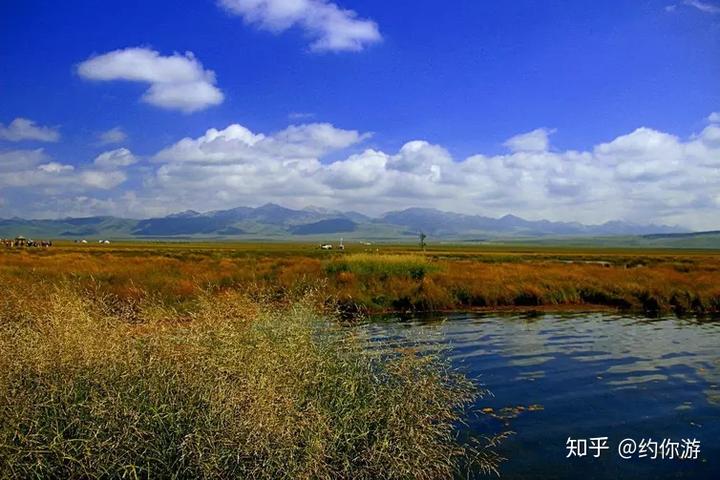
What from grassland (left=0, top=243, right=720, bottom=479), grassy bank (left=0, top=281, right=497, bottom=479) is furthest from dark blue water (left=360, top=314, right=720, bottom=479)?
grassy bank (left=0, top=281, right=497, bottom=479)

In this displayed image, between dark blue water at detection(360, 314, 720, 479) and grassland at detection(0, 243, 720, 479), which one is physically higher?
grassland at detection(0, 243, 720, 479)

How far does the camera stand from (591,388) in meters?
16.2

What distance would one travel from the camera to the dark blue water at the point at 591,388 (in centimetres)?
1112

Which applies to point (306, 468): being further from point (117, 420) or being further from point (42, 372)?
point (42, 372)

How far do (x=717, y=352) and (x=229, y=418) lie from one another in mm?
20735

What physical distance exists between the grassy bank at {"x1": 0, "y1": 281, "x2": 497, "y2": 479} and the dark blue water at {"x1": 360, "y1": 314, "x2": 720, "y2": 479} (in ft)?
7.50

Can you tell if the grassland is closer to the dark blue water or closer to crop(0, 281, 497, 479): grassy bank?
crop(0, 281, 497, 479): grassy bank

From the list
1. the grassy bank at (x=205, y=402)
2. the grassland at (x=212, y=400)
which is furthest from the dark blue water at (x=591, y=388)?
the grassy bank at (x=205, y=402)

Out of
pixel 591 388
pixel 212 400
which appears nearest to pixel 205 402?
pixel 212 400

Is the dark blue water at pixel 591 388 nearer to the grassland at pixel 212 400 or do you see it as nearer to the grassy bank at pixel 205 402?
the grassland at pixel 212 400

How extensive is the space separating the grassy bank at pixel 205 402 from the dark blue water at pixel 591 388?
90.0 inches

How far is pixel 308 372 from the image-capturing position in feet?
29.3

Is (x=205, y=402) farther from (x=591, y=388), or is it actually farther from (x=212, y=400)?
(x=591, y=388)

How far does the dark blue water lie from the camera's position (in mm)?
11117
